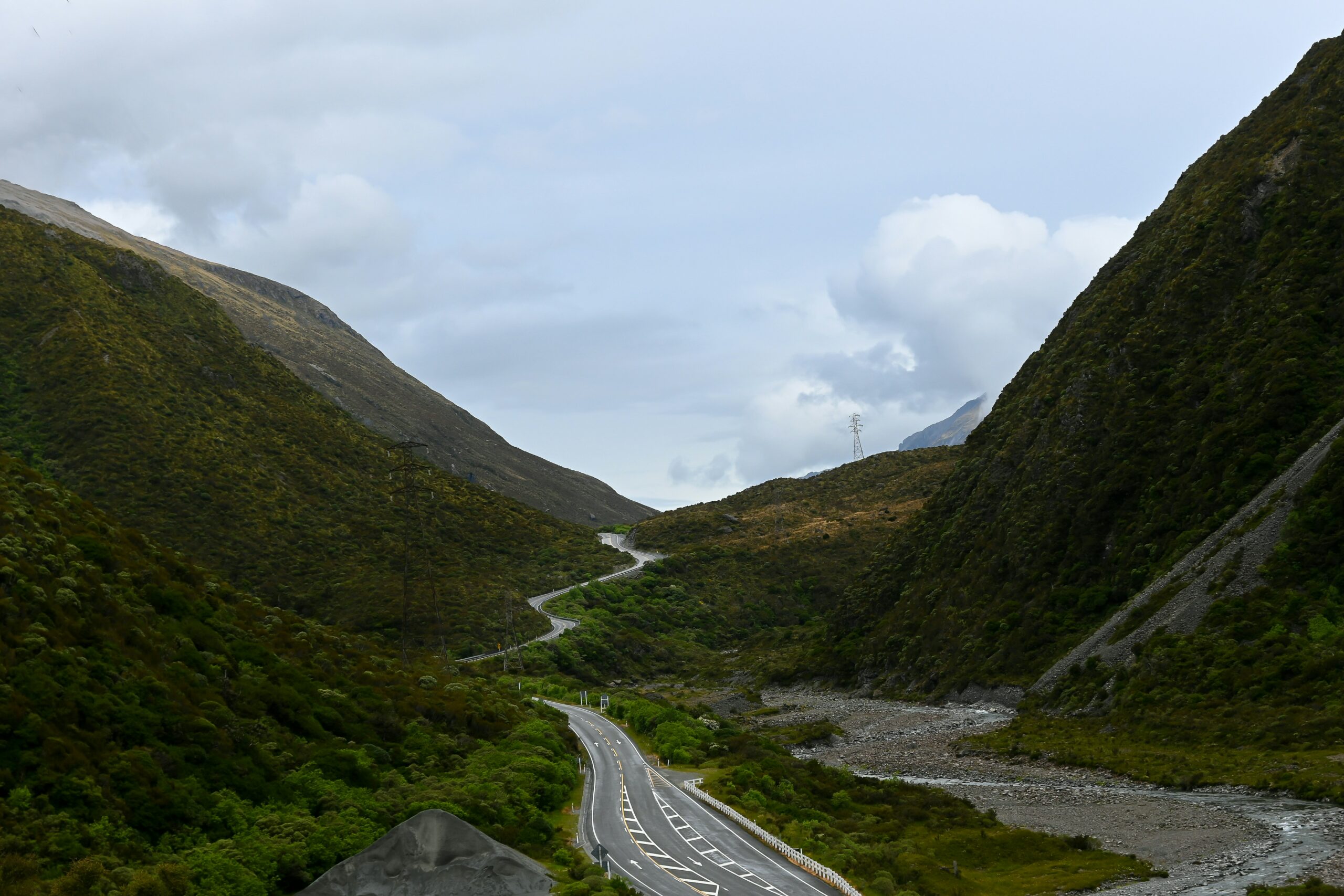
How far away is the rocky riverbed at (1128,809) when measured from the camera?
2745cm

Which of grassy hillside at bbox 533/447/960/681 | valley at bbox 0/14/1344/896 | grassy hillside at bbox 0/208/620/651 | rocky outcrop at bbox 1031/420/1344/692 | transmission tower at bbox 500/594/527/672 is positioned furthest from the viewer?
grassy hillside at bbox 533/447/960/681

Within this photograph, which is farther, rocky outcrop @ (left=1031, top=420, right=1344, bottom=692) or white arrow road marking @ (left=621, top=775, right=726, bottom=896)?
rocky outcrop @ (left=1031, top=420, right=1344, bottom=692)

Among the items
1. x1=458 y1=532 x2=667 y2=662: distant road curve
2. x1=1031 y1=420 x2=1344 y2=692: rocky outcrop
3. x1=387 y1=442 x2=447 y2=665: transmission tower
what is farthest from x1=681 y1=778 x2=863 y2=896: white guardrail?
x1=458 y1=532 x2=667 y2=662: distant road curve

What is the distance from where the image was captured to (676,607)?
129m

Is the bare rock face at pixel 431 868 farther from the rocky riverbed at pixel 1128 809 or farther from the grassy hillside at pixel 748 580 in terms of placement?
the grassy hillside at pixel 748 580

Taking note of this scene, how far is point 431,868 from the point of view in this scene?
24.1 meters

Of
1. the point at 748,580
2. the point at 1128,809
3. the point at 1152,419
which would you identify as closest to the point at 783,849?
the point at 1128,809

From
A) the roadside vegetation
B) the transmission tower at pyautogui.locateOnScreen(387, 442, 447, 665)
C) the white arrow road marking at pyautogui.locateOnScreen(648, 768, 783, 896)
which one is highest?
the transmission tower at pyautogui.locateOnScreen(387, 442, 447, 665)

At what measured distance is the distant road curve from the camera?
95562 mm

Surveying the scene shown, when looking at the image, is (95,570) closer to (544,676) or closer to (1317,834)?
(1317,834)

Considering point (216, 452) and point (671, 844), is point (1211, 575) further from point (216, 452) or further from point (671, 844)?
point (216, 452)

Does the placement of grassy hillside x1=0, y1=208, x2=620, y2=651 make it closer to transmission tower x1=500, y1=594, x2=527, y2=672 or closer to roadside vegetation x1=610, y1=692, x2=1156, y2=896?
transmission tower x1=500, y1=594, x2=527, y2=672

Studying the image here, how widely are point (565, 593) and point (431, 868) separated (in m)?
99.7

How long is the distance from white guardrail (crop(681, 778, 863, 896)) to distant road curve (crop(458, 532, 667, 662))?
52.9 m
